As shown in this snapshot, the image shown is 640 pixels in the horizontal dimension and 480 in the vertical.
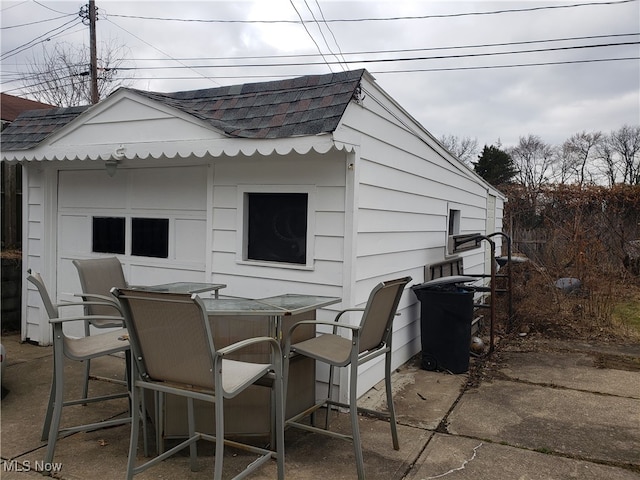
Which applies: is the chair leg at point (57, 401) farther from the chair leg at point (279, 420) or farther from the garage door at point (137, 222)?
the garage door at point (137, 222)

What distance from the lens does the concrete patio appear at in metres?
2.74

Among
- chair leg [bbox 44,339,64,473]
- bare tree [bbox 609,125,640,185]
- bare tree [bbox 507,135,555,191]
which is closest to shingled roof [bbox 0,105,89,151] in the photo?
chair leg [bbox 44,339,64,473]

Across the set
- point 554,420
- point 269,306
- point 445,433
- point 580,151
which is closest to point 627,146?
point 580,151

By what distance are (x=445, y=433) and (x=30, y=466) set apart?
101 inches

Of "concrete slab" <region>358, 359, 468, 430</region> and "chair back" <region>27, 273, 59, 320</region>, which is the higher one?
"chair back" <region>27, 273, 59, 320</region>

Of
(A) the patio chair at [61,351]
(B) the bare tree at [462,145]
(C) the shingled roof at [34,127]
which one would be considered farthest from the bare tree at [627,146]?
(A) the patio chair at [61,351]

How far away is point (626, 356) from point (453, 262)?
219 cm

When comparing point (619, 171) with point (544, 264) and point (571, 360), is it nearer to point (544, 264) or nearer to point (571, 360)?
point (544, 264)

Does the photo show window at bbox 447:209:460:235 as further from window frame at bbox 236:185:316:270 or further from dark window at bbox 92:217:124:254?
→ dark window at bbox 92:217:124:254

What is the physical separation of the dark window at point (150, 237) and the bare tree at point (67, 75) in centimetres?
1513

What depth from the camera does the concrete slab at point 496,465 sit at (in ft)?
8.85

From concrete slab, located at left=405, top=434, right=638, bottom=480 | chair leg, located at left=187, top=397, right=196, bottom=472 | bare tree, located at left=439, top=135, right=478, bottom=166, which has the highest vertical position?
bare tree, located at left=439, top=135, right=478, bottom=166

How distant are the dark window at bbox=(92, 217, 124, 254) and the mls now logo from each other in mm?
2391

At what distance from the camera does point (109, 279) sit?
3.98 metres
